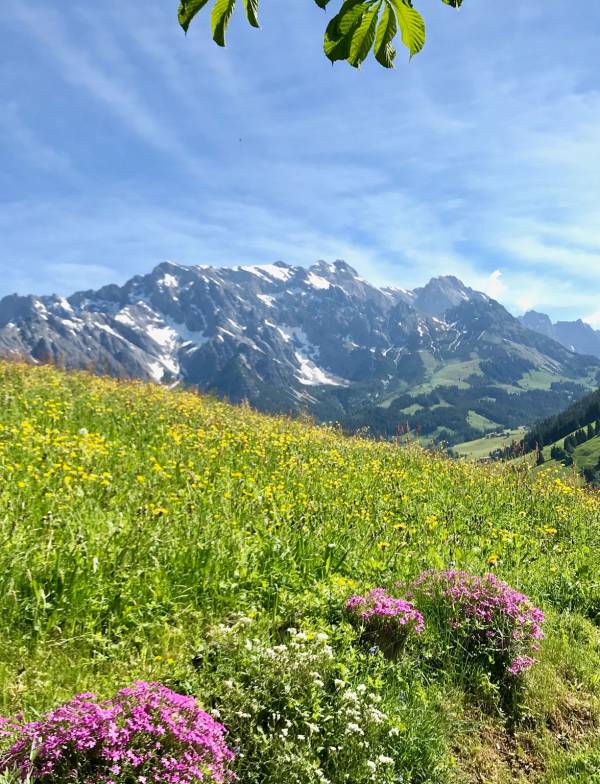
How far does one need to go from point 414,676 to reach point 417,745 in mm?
876

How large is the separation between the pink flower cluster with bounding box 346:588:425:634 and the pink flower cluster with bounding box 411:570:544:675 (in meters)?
0.57

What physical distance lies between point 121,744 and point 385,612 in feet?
10.6

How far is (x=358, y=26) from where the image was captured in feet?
6.93

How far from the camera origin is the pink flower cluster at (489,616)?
6020 millimetres

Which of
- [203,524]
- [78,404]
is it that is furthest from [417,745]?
[78,404]

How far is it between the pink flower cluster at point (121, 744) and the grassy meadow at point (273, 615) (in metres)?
0.60

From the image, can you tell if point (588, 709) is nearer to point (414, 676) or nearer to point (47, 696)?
point (414, 676)

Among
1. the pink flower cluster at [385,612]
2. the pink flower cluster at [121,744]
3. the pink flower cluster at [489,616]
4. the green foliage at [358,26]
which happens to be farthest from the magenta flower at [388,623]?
the green foliage at [358,26]

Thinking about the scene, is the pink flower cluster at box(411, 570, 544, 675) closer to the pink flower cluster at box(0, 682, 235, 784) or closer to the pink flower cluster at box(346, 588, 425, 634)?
the pink flower cluster at box(346, 588, 425, 634)

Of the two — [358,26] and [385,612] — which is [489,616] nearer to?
[385,612]

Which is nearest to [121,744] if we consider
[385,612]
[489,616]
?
[385,612]

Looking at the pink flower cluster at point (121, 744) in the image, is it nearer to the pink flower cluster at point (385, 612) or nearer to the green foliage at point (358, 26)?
the pink flower cluster at point (385, 612)

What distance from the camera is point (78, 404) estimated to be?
1333cm

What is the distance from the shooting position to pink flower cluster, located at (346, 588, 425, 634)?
570cm
